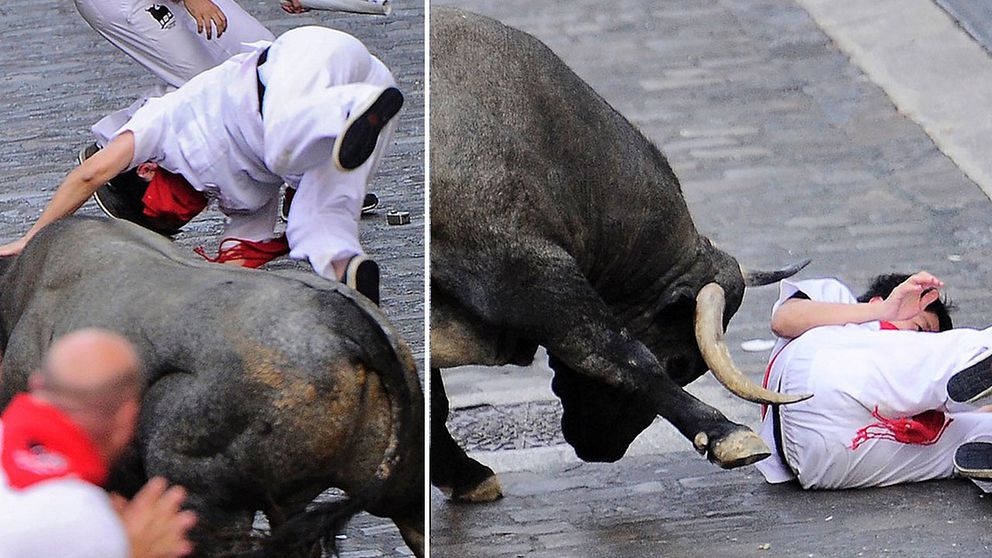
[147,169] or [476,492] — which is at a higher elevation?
[147,169]

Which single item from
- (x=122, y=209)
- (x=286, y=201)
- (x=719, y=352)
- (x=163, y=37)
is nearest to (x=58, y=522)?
(x=122, y=209)

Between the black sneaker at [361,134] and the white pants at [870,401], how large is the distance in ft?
7.75

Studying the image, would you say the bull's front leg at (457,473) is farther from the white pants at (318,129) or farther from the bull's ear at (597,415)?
the white pants at (318,129)

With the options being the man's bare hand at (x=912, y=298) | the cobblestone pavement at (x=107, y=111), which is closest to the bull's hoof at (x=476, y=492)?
the man's bare hand at (x=912, y=298)

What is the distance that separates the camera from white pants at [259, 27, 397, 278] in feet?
10.1

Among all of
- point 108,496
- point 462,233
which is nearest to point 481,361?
point 462,233

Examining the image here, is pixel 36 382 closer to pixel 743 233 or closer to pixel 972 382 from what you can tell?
pixel 972 382

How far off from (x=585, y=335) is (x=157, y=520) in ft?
6.78

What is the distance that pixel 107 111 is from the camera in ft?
10.4

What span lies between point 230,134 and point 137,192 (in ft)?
0.69

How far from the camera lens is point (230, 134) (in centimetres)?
305

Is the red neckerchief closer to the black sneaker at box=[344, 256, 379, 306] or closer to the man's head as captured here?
the man's head

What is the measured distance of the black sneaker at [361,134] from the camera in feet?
10.3

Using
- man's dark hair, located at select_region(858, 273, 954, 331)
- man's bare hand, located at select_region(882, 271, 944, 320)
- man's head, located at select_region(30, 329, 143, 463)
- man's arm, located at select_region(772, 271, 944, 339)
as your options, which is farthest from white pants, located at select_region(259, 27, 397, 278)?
man's dark hair, located at select_region(858, 273, 954, 331)
